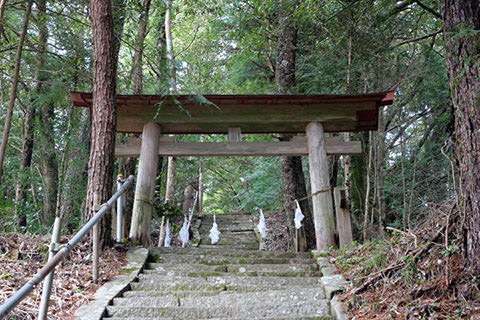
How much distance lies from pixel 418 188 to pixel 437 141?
1.48 m

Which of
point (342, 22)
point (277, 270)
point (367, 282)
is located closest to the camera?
point (367, 282)

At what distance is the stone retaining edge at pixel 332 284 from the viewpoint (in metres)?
3.52

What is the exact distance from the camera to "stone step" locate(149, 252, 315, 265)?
205 inches

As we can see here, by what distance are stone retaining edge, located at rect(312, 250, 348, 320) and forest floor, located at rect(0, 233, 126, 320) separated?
7.93 feet

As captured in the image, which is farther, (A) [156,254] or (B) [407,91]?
(B) [407,91]

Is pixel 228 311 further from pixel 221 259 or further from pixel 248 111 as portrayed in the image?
pixel 248 111

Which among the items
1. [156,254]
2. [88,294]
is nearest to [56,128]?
[156,254]

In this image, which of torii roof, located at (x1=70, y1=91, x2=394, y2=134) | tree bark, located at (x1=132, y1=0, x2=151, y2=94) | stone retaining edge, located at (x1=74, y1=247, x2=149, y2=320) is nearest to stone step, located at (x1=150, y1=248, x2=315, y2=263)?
stone retaining edge, located at (x1=74, y1=247, x2=149, y2=320)

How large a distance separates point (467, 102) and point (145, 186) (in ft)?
15.6

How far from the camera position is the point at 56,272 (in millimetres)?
4125

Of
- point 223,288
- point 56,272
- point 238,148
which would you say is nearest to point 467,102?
point 223,288

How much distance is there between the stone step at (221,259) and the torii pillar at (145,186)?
0.84 meters

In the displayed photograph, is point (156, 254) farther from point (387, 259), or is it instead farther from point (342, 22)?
point (342, 22)

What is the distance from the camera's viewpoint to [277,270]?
4867 mm
